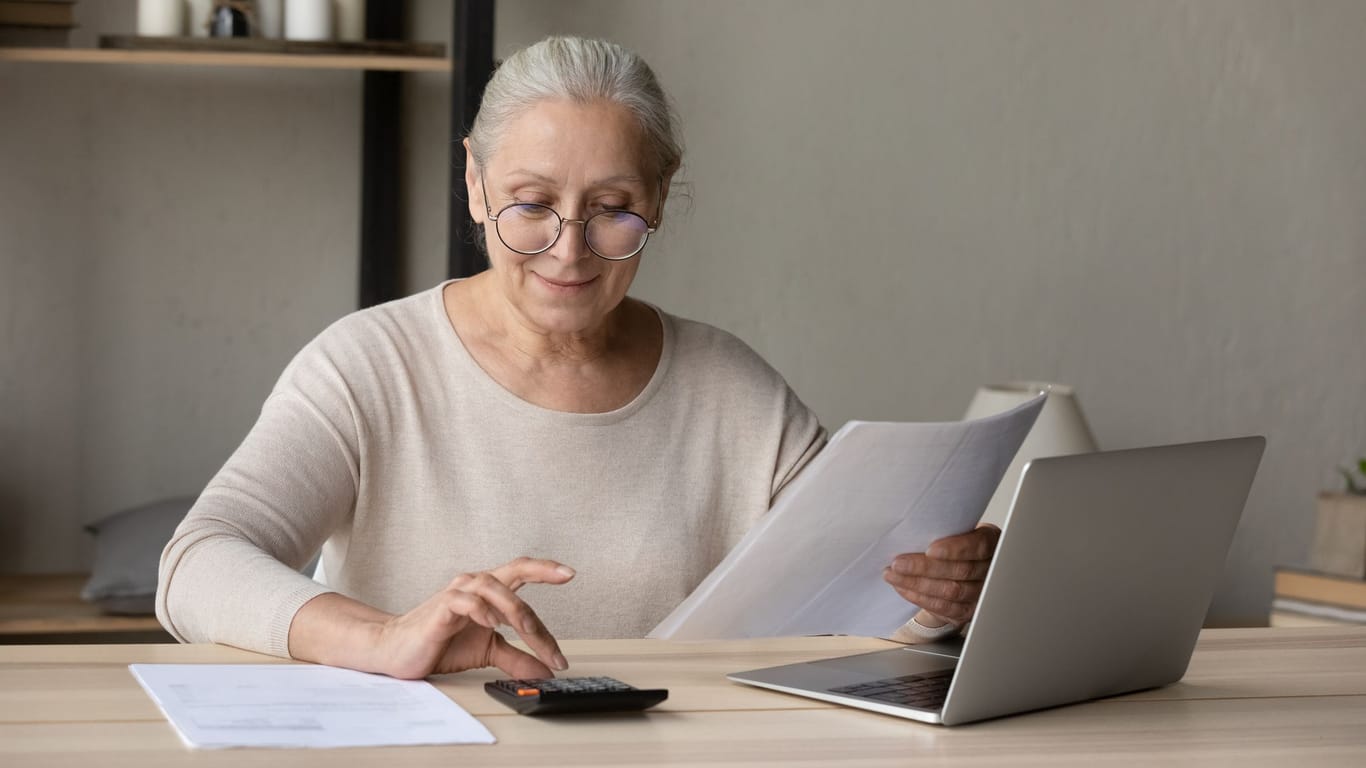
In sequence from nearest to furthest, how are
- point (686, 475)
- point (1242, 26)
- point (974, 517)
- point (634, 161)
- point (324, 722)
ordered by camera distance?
point (324, 722) < point (974, 517) < point (634, 161) < point (686, 475) < point (1242, 26)

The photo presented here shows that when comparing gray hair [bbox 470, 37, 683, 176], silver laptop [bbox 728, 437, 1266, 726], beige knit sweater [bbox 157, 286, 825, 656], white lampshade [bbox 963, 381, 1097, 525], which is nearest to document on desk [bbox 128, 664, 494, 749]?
silver laptop [bbox 728, 437, 1266, 726]

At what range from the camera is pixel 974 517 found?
1405 millimetres

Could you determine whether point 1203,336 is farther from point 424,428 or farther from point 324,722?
point 324,722

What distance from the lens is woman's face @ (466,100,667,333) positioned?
158cm

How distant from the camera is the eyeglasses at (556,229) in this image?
5.21 feet

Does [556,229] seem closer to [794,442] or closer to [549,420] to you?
[549,420]

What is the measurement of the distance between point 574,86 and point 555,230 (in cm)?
16

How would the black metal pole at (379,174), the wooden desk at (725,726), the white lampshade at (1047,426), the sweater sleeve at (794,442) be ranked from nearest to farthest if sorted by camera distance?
the wooden desk at (725,726), the sweater sleeve at (794,442), the white lampshade at (1047,426), the black metal pole at (379,174)

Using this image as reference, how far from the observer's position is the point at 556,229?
1.60m

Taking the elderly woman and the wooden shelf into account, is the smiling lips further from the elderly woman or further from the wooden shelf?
the wooden shelf

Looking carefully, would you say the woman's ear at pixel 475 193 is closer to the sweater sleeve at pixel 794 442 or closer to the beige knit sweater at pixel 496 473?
the beige knit sweater at pixel 496 473

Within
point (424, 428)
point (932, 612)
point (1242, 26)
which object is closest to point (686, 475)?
point (424, 428)

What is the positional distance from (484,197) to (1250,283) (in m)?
2.38

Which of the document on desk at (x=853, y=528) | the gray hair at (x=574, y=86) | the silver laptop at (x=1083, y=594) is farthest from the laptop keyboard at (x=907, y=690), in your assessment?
the gray hair at (x=574, y=86)
